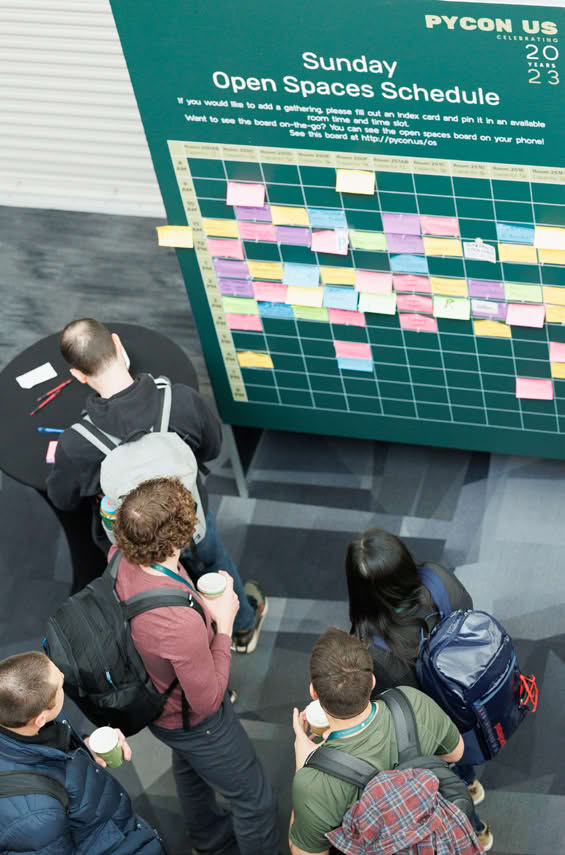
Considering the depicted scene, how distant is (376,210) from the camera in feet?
13.1

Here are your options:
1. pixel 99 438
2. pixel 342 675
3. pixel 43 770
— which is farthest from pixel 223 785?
pixel 99 438

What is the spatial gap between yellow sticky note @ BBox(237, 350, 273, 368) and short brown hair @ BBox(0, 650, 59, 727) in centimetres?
208

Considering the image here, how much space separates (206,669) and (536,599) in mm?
1870

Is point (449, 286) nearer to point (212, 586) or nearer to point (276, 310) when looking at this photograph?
point (276, 310)

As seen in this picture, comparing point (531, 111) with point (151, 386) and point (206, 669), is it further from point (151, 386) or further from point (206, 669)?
point (206, 669)

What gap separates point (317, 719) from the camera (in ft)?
9.94

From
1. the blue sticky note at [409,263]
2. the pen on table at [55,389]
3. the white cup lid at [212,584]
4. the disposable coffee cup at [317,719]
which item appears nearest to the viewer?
the disposable coffee cup at [317,719]

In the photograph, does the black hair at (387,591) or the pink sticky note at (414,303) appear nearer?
the black hair at (387,591)

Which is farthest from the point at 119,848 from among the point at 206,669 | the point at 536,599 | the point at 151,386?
the point at 536,599

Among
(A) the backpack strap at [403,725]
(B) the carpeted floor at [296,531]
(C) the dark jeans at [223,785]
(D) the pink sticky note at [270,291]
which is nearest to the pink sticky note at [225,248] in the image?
(D) the pink sticky note at [270,291]

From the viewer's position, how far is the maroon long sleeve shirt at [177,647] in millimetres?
3082

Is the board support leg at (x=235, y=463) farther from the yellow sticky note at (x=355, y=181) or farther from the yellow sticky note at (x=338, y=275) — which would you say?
the yellow sticky note at (x=355, y=181)

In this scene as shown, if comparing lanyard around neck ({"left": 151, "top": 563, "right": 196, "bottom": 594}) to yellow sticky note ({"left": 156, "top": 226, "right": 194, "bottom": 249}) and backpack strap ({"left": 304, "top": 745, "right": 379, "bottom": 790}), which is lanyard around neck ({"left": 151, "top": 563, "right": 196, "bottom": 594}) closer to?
backpack strap ({"left": 304, "top": 745, "right": 379, "bottom": 790})

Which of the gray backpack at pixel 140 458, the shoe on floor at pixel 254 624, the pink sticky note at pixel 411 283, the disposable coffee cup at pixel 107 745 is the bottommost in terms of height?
the shoe on floor at pixel 254 624
